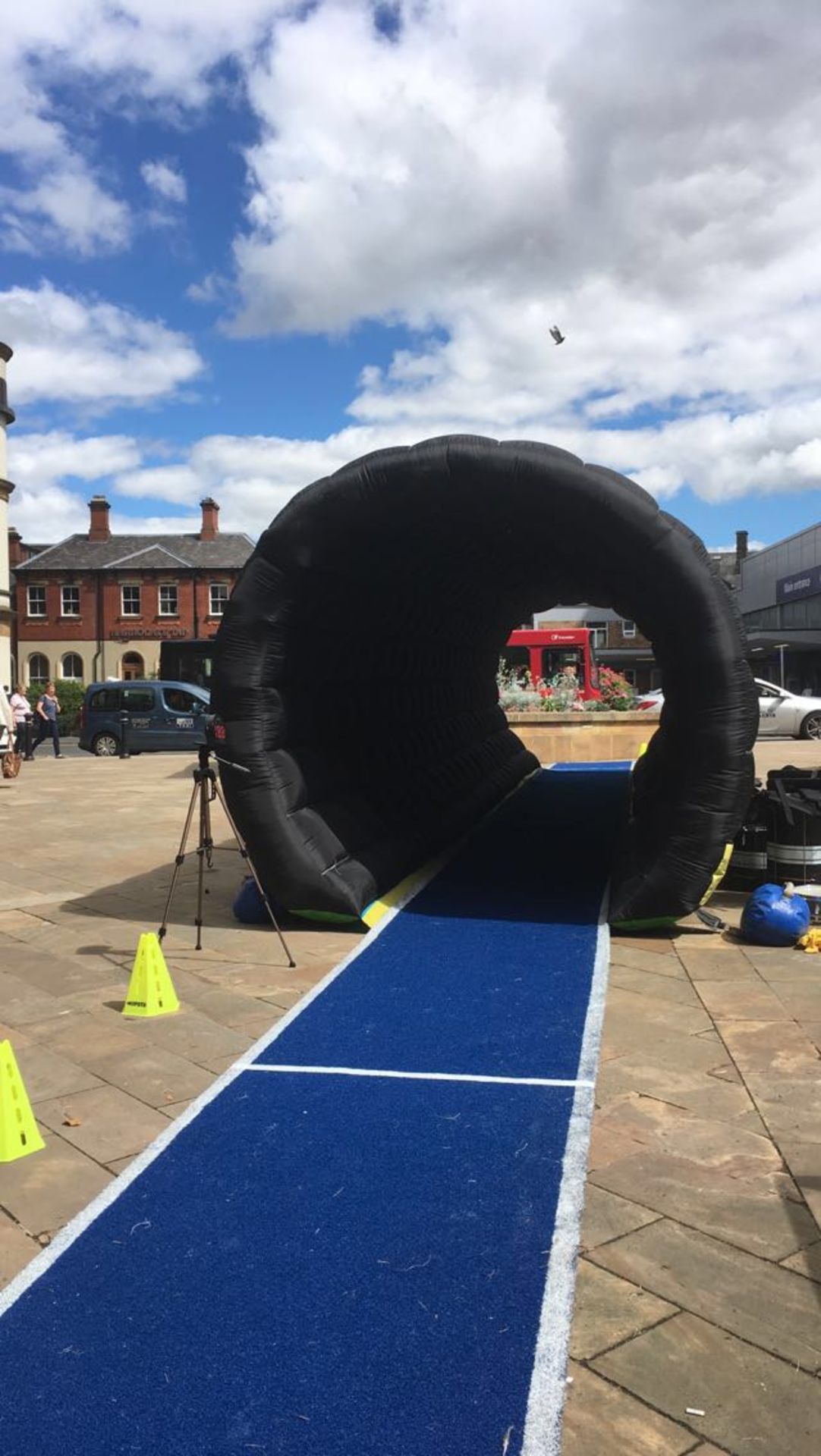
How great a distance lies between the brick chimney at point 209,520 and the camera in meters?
61.7

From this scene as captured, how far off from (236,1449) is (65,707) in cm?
5182

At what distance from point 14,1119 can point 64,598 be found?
189ft

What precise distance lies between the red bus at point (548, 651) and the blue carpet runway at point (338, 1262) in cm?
2401

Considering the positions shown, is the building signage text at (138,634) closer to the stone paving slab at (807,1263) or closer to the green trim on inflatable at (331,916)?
the green trim on inflatable at (331,916)

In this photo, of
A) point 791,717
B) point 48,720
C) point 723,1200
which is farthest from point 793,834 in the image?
point 48,720

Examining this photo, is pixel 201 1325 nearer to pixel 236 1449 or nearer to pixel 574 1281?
pixel 236 1449

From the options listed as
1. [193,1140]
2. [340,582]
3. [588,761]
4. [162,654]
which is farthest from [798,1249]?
[162,654]

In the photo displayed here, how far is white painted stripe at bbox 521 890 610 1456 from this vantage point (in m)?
2.93

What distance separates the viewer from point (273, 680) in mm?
8570

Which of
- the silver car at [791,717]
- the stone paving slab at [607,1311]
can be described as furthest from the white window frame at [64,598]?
the stone paving slab at [607,1311]

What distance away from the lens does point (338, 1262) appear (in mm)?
3748

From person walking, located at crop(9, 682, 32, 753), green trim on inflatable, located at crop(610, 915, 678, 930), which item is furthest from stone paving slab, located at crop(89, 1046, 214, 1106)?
person walking, located at crop(9, 682, 32, 753)

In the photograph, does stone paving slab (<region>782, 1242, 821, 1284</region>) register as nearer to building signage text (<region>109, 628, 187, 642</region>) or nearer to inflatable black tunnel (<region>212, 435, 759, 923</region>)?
inflatable black tunnel (<region>212, 435, 759, 923</region>)

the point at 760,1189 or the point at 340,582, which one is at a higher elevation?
the point at 340,582
